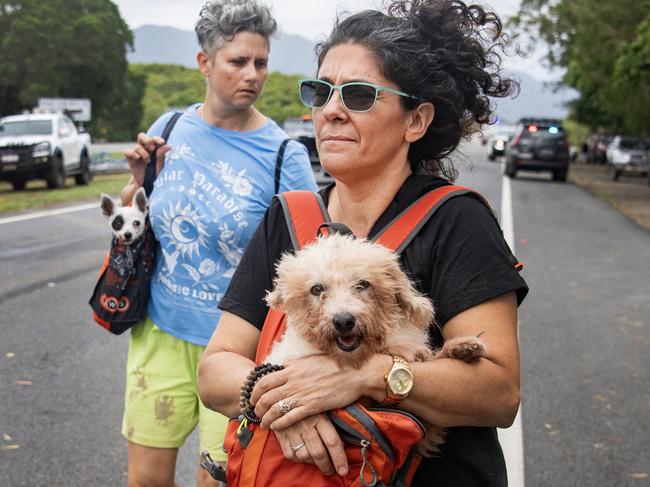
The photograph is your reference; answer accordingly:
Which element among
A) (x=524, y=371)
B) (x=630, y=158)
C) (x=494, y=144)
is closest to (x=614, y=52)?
(x=494, y=144)

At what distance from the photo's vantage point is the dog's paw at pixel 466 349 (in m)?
2.15

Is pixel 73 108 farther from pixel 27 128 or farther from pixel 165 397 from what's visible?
pixel 165 397

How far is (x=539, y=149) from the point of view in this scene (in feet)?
107

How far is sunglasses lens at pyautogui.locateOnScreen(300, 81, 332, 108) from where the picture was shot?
2656mm

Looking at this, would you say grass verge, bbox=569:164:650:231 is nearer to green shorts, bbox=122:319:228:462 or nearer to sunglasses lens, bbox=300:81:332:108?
green shorts, bbox=122:319:228:462

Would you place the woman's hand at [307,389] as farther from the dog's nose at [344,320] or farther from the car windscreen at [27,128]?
the car windscreen at [27,128]

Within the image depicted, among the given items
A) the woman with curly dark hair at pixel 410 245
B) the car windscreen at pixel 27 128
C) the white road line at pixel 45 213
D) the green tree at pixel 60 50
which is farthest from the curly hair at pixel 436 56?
the green tree at pixel 60 50

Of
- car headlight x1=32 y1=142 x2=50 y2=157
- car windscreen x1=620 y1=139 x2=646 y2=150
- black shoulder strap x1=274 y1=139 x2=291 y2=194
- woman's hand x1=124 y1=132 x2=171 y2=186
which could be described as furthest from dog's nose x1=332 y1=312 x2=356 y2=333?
car windscreen x1=620 y1=139 x2=646 y2=150

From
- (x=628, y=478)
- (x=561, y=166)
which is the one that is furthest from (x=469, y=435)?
(x=561, y=166)

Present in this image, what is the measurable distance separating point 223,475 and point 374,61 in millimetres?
1290

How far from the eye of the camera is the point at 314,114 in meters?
2.73

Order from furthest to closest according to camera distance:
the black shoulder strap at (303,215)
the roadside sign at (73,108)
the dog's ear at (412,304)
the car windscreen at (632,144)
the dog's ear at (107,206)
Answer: the car windscreen at (632,144) < the roadside sign at (73,108) < the dog's ear at (107,206) < the black shoulder strap at (303,215) < the dog's ear at (412,304)

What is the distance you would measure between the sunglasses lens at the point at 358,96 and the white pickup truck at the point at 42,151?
21560mm

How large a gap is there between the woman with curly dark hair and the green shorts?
110cm
